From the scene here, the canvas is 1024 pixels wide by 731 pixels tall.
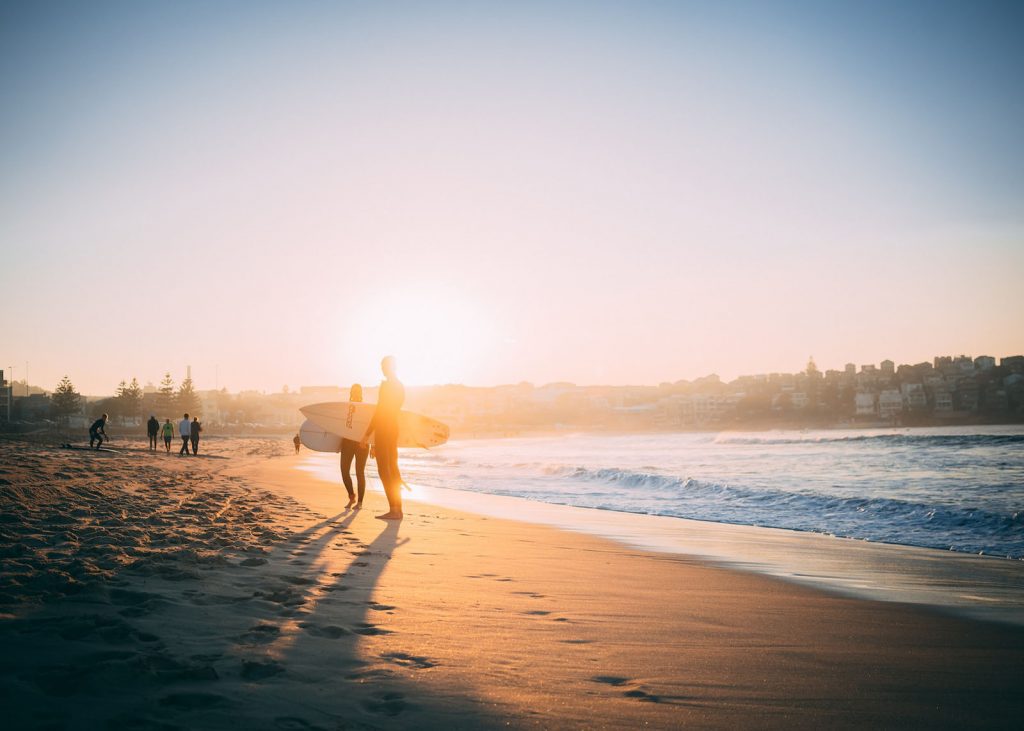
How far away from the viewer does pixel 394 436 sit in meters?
9.34

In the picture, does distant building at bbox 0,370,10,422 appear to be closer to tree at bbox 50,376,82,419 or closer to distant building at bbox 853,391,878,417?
tree at bbox 50,376,82,419

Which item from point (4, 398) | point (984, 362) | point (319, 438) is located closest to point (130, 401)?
point (4, 398)

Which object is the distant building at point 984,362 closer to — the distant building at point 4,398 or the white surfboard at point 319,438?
the white surfboard at point 319,438

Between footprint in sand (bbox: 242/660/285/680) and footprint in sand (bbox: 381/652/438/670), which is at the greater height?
footprint in sand (bbox: 242/660/285/680)

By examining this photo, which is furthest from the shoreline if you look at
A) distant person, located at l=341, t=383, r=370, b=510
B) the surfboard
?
the surfboard

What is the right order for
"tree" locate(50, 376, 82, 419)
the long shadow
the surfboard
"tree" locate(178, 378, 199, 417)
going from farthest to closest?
"tree" locate(178, 378, 199, 417) < "tree" locate(50, 376, 82, 419) < the surfboard < the long shadow

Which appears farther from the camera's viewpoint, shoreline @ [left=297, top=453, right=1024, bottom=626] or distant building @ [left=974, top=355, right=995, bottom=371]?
distant building @ [left=974, top=355, right=995, bottom=371]

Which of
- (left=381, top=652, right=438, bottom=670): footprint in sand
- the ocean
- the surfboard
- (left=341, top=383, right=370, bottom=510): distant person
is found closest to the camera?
(left=381, top=652, right=438, bottom=670): footprint in sand

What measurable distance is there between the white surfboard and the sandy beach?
28.1 ft

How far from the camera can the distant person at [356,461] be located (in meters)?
10.2

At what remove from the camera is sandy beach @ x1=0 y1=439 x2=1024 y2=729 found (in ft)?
7.62

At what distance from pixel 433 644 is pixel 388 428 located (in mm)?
6352

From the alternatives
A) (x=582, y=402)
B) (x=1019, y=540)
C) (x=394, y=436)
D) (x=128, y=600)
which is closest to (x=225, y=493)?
(x=394, y=436)

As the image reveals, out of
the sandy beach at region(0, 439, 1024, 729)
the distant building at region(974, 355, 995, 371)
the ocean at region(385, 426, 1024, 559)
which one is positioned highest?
the distant building at region(974, 355, 995, 371)
